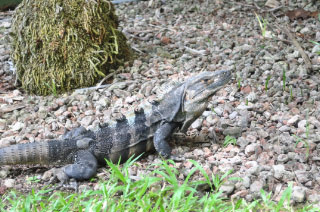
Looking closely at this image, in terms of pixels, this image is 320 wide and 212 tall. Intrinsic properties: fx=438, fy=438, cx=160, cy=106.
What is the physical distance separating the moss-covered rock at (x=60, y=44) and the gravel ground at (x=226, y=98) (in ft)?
0.72

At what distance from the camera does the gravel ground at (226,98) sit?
4.01 meters

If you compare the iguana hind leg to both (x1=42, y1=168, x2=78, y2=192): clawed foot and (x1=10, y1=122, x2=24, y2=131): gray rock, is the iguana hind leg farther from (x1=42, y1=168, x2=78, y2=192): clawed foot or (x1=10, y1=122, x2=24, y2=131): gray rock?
(x1=10, y1=122, x2=24, y2=131): gray rock

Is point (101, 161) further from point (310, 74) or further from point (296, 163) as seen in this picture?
point (310, 74)

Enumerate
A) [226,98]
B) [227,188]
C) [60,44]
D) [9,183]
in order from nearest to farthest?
[227,188] < [9,183] < [226,98] < [60,44]

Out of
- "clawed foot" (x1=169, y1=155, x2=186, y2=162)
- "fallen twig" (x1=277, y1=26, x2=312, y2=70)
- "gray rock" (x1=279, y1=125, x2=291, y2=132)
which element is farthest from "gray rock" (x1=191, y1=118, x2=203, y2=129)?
"fallen twig" (x1=277, y1=26, x2=312, y2=70)

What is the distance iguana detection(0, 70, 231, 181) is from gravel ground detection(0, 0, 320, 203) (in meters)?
0.18

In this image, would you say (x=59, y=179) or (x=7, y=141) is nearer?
→ (x=59, y=179)

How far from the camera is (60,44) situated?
556cm

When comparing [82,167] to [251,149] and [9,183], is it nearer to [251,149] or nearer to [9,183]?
[9,183]

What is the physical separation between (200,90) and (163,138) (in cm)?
60

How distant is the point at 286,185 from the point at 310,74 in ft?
7.54

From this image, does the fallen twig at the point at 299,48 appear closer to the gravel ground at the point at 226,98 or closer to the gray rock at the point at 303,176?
the gravel ground at the point at 226,98

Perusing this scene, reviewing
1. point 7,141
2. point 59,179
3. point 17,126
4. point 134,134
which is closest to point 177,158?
point 134,134

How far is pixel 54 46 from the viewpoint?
5.53 m
